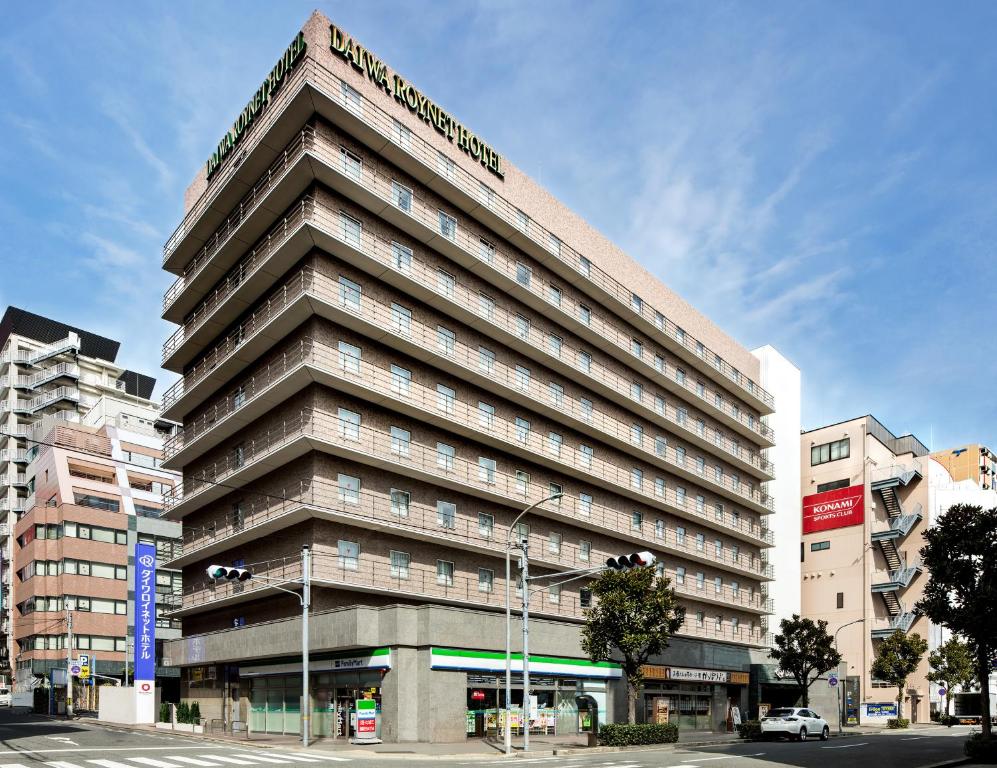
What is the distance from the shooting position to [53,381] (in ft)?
388

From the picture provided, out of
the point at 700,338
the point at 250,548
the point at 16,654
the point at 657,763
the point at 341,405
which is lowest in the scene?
the point at 16,654

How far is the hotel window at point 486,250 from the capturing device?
162ft

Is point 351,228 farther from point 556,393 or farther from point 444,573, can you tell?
point 444,573

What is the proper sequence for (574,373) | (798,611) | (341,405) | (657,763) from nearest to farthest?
(657,763) → (341,405) → (574,373) → (798,611)

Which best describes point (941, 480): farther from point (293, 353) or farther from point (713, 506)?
point (293, 353)

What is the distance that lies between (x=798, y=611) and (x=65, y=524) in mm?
66894

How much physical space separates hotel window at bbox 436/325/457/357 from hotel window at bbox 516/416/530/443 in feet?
21.3

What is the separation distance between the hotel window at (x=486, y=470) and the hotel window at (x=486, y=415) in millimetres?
1850

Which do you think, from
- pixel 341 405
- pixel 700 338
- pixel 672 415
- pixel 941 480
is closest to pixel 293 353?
pixel 341 405

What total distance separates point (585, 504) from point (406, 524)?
15712mm

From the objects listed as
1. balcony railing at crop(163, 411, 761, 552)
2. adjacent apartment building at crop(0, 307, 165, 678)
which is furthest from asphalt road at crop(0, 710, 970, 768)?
adjacent apartment building at crop(0, 307, 165, 678)

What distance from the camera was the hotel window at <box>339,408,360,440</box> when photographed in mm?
42000

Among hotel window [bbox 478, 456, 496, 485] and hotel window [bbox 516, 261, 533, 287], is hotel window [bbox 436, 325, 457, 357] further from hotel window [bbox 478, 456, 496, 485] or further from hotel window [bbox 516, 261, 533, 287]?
hotel window [bbox 516, 261, 533, 287]

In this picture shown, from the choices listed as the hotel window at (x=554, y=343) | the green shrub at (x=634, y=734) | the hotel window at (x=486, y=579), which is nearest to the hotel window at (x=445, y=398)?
the hotel window at (x=554, y=343)
